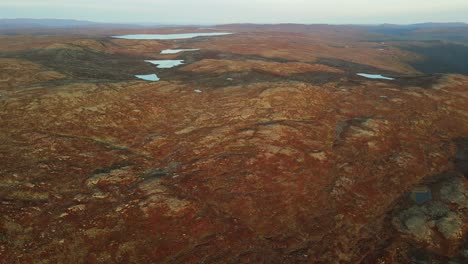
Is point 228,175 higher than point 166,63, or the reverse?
point 166,63

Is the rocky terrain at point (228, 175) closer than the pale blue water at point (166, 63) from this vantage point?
Yes

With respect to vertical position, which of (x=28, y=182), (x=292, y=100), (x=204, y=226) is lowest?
(x=204, y=226)

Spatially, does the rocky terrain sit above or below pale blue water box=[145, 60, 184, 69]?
below

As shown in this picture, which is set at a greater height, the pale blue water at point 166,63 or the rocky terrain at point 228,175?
the pale blue water at point 166,63

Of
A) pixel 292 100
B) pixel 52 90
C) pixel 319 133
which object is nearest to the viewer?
pixel 319 133

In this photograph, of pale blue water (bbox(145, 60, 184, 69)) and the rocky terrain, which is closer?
the rocky terrain

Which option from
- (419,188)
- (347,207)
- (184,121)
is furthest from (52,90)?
(419,188)

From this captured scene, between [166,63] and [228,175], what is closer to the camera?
[228,175]

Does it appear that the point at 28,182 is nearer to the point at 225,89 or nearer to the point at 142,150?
the point at 142,150
